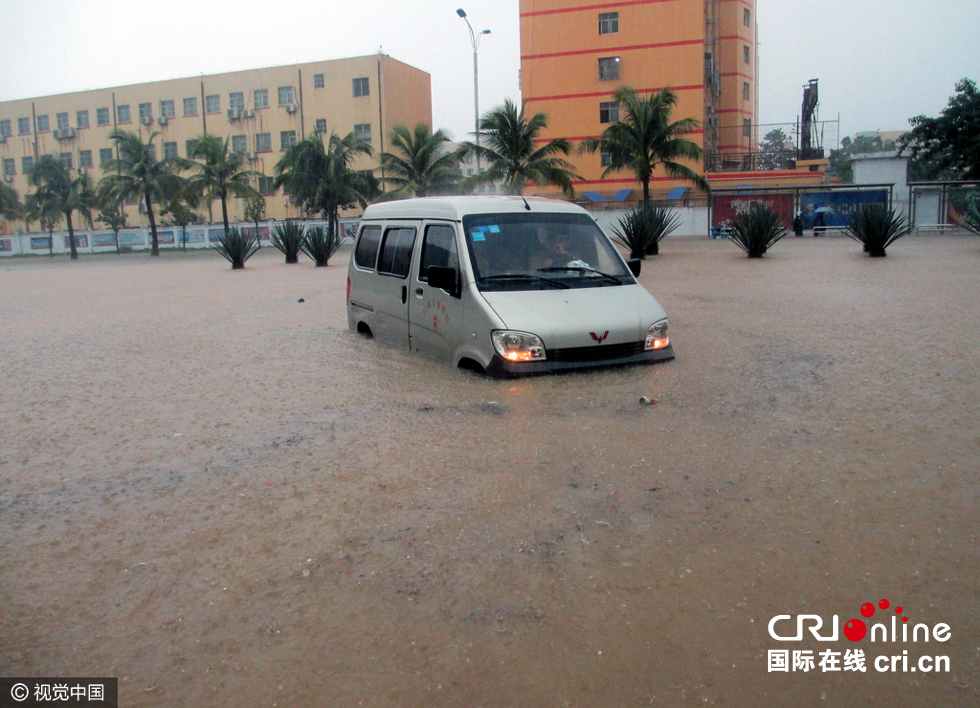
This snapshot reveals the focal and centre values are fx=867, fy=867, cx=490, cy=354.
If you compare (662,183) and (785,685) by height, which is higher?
(662,183)

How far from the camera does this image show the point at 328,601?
3.36 meters

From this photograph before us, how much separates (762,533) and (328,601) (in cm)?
195

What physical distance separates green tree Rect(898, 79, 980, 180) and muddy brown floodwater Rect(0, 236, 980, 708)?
146ft

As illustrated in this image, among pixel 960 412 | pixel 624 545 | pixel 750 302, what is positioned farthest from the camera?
pixel 750 302

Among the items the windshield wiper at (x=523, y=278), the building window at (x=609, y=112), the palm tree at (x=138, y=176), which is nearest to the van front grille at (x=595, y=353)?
the windshield wiper at (x=523, y=278)

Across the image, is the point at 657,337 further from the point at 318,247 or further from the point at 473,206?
the point at 318,247

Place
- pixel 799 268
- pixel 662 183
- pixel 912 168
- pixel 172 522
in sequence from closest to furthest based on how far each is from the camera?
1. pixel 172 522
2. pixel 799 268
3. pixel 662 183
4. pixel 912 168

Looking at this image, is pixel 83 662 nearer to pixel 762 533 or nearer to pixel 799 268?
pixel 762 533

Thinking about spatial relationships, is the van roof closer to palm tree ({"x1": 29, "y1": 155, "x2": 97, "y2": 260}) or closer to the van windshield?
the van windshield

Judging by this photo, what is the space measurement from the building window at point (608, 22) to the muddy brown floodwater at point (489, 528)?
48.2 m

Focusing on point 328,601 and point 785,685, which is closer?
point 785,685

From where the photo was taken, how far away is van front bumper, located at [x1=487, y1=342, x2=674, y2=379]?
6957 mm

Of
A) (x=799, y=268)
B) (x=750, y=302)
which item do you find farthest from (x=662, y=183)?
(x=750, y=302)

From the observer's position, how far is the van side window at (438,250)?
7750 mm
